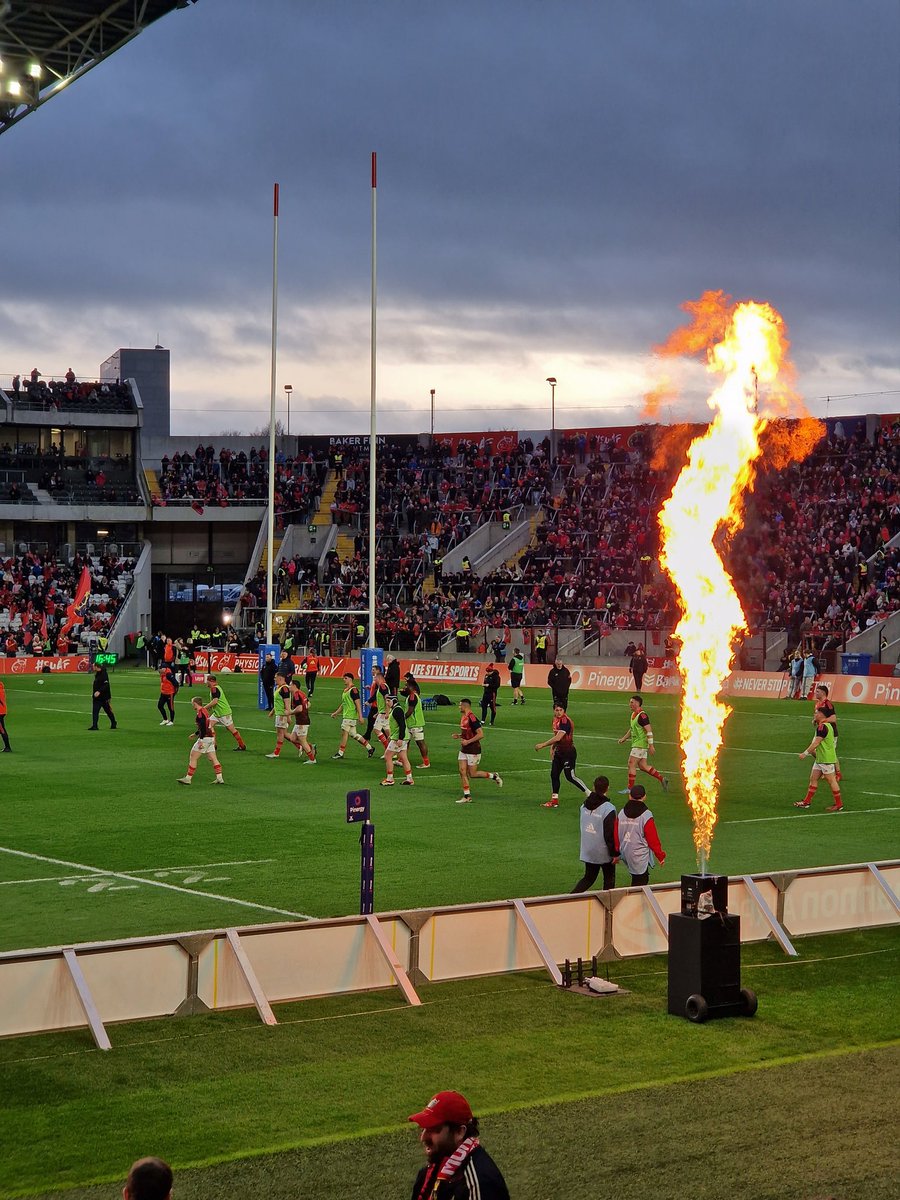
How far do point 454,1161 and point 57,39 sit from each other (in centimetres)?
1763

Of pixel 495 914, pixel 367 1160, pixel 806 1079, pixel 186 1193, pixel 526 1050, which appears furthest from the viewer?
pixel 495 914

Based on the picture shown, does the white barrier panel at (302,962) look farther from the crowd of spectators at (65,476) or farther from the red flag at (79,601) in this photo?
the crowd of spectators at (65,476)

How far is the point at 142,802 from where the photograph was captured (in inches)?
1026

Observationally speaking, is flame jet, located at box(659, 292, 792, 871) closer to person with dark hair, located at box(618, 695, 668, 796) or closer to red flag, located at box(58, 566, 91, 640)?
person with dark hair, located at box(618, 695, 668, 796)

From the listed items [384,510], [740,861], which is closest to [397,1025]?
[740,861]

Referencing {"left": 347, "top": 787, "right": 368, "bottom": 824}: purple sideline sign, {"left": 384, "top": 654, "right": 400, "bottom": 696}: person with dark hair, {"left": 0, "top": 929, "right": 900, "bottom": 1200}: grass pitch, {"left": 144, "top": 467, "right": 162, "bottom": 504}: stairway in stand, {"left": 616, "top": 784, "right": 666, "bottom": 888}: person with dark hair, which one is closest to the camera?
{"left": 0, "top": 929, "right": 900, "bottom": 1200}: grass pitch

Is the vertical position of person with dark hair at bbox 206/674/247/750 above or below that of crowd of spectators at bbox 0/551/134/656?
below

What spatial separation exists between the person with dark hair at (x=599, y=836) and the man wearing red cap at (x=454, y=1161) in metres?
10.4

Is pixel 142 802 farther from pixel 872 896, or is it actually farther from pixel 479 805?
pixel 872 896

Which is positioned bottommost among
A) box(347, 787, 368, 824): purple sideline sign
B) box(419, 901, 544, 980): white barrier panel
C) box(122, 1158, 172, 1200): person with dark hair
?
box(419, 901, 544, 980): white barrier panel

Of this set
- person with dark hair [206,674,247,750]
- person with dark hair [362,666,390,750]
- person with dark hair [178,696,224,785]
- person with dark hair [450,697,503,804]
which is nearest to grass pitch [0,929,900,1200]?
person with dark hair [450,697,503,804]

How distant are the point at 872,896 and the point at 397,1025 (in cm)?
653

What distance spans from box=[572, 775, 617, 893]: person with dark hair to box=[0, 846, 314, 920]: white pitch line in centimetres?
322

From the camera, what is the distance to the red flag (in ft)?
232
